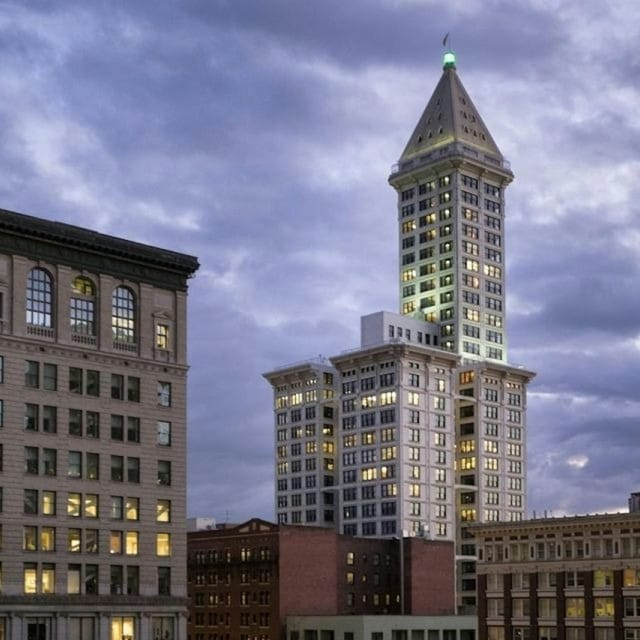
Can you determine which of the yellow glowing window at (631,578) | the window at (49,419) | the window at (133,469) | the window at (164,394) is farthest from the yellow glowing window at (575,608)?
the window at (49,419)

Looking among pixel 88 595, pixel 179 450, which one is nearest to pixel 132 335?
pixel 179 450

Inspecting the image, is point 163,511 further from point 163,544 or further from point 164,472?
point 164,472

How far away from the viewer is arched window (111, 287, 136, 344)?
384 ft

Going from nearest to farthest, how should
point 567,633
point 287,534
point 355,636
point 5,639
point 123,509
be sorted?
point 5,639
point 123,509
point 567,633
point 355,636
point 287,534

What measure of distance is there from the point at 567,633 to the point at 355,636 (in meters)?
42.9

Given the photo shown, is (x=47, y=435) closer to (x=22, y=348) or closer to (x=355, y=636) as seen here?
(x=22, y=348)

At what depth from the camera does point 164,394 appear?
119750 mm

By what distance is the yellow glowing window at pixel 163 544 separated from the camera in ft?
382

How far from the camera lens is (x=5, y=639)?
103938 millimetres

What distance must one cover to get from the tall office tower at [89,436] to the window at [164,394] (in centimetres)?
11

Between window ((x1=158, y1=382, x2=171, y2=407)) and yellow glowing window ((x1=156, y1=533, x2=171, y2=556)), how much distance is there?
1191 cm

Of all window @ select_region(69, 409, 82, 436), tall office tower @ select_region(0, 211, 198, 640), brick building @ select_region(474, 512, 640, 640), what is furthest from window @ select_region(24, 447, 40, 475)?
brick building @ select_region(474, 512, 640, 640)

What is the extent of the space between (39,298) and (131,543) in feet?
75.7

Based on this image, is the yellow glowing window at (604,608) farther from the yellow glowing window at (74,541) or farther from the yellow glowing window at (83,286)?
the yellow glowing window at (83,286)
